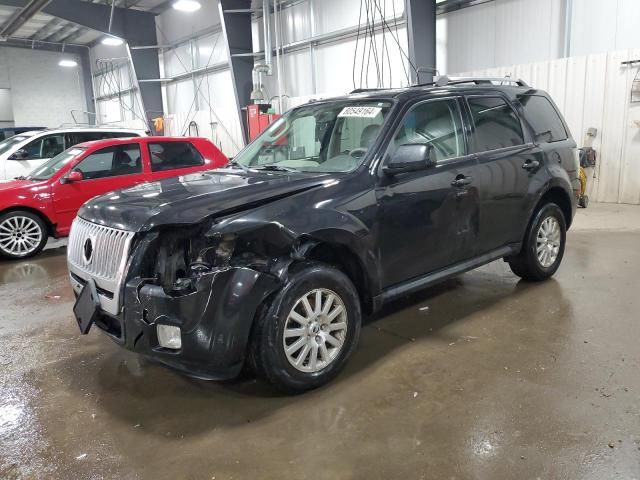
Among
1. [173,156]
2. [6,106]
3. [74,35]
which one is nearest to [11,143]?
[173,156]

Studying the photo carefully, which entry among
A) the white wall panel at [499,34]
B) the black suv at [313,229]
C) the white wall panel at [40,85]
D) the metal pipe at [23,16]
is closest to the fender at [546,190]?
the black suv at [313,229]

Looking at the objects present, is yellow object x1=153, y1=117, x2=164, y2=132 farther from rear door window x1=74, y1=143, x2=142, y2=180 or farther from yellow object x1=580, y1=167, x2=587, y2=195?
yellow object x1=580, y1=167, x2=587, y2=195

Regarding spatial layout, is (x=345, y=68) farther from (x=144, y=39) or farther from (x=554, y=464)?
(x=554, y=464)

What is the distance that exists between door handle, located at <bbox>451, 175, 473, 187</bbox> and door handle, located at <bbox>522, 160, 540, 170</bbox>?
2.36 ft

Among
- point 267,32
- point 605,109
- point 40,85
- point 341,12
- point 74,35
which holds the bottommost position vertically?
point 605,109

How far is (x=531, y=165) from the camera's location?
13.5 ft

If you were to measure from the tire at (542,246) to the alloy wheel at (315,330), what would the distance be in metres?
2.18

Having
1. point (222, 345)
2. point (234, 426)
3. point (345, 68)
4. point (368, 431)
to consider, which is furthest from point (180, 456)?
point (345, 68)

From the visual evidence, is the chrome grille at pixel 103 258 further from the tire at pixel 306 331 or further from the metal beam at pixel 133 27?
the metal beam at pixel 133 27

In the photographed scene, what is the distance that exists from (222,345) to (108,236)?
89 centimetres

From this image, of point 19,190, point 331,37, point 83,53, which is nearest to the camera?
point 19,190

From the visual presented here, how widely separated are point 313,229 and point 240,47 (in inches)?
465

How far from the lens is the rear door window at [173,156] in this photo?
7.12 meters

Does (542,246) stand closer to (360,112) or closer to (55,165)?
(360,112)
